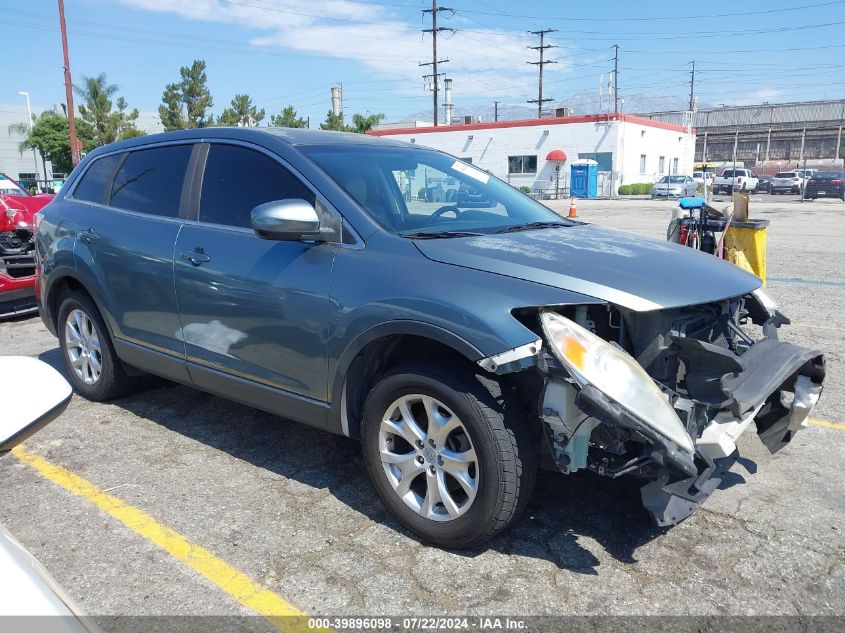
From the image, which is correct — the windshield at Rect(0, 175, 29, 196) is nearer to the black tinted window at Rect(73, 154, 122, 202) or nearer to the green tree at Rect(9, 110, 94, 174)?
the black tinted window at Rect(73, 154, 122, 202)

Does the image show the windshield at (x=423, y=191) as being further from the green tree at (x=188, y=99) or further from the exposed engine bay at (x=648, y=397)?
the green tree at (x=188, y=99)

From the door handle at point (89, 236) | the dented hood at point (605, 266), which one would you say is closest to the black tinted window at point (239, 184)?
the dented hood at point (605, 266)

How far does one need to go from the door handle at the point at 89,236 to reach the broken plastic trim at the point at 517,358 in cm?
307

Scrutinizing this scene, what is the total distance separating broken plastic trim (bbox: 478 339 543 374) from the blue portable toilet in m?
38.5

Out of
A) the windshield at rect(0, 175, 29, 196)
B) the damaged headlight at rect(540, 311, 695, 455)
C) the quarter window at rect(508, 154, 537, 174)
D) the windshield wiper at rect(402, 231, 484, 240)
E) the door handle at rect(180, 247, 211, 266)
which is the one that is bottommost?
the damaged headlight at rect(540, 311, 695, 455)

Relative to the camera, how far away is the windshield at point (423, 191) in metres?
3.44

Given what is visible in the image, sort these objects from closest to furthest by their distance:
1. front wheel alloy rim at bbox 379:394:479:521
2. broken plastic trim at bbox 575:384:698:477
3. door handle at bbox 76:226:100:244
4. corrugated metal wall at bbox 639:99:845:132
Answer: broken plastic trim at bbox 575:384:698:477 < front wheel alloy rim at bbox 379:394:479:521 < door handle at bbox 76:226:100:244 < corrugated metal wall at bbox 639:99:845:132

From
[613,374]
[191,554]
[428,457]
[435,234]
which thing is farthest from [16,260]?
[613,374]

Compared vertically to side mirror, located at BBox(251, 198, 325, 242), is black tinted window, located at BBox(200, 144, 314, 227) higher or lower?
higher

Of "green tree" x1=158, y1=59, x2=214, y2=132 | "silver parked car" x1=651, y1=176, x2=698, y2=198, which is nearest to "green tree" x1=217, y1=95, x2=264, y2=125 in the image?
"green tree" x1=158, y1=59, x2=214, y2=132

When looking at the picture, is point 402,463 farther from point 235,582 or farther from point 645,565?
point 645,565

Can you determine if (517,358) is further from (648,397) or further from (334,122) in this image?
(334,122)

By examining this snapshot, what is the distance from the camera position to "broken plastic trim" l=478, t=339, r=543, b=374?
259cm

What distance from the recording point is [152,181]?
4.32m
